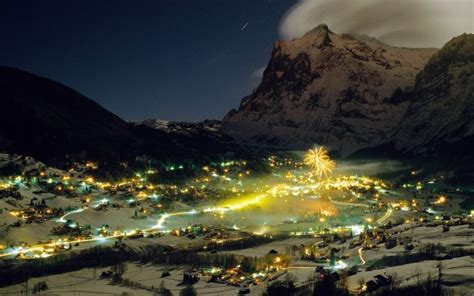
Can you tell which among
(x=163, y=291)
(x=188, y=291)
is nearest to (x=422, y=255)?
(x=188, y=291)

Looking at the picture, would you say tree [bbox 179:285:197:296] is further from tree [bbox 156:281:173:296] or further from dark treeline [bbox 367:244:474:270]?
dark treeline [bbox 367:244:474:270]

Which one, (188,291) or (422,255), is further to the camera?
(188,291)

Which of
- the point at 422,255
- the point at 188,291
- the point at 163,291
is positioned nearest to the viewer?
the point at 422,255

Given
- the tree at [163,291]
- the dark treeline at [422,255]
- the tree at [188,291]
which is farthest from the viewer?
the tree at [163,291]

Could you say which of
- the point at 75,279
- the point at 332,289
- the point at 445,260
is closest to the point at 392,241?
the point at 445,260

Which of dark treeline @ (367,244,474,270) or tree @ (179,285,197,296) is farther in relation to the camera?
tree @ (179,285,197,296)

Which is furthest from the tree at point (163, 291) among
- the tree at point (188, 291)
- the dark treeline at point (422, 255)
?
the dark treeline at point (422, 255)

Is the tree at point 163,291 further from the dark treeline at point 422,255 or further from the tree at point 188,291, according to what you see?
the dark treeline at point 422,255

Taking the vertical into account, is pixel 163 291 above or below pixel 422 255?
below

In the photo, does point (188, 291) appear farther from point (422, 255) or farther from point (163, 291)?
point (422, 255)

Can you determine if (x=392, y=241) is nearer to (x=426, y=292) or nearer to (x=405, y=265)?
(x=405, y=265)

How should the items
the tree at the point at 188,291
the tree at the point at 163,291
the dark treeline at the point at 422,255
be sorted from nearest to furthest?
1. the dark treeline at the point at 422,255
2. the tree at the point at 188,291
3. the tree at the point at 163,291

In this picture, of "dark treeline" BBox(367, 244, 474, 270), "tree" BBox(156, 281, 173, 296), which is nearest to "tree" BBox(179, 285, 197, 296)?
"tree" BBox(156, 281, 173, 296)
